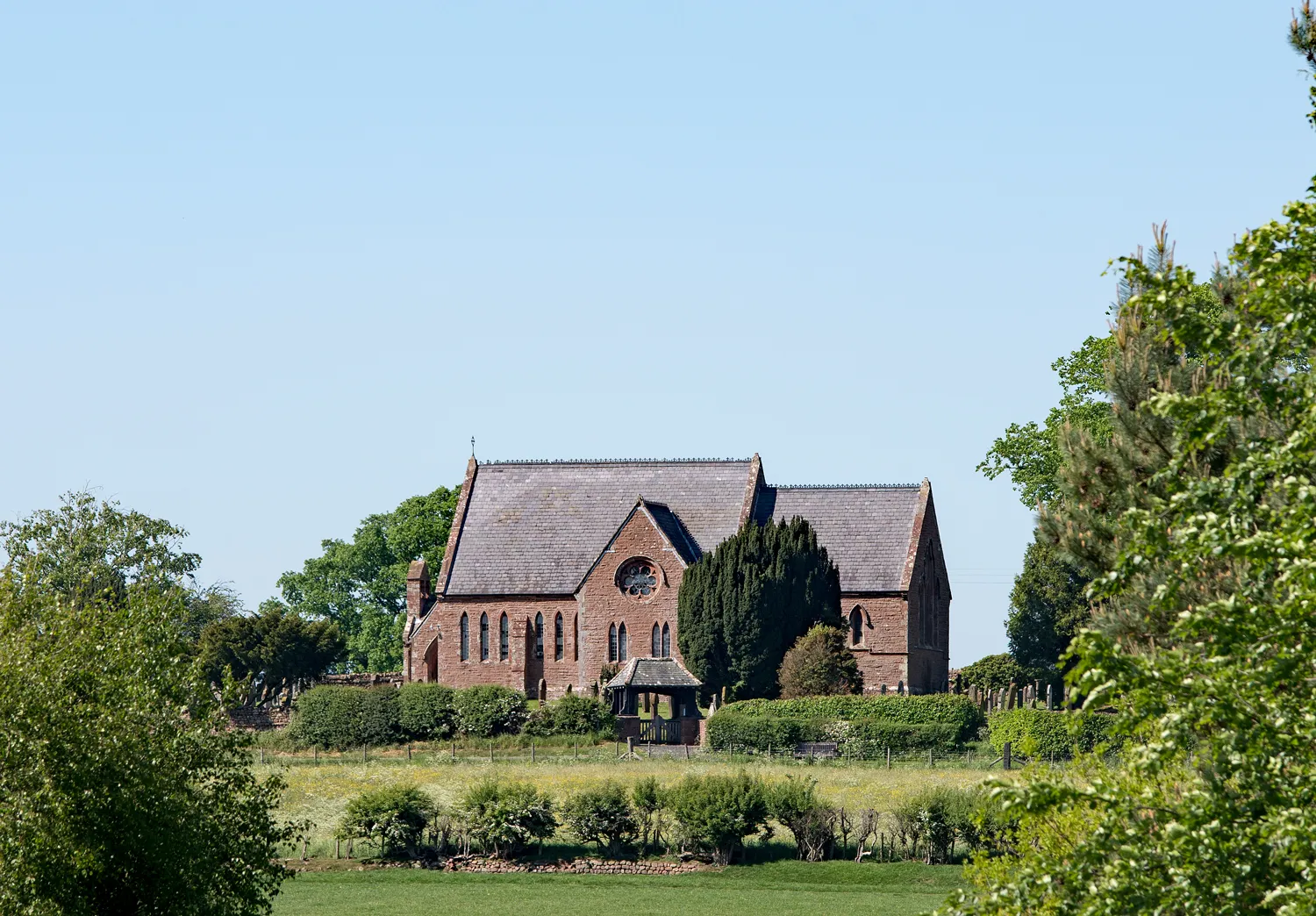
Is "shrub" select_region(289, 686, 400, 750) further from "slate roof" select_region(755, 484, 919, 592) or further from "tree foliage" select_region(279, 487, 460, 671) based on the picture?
"tree foliage" select_region(279, 487, 460, 671)

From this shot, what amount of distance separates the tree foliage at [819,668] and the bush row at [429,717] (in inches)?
278

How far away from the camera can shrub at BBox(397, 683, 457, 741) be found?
200 ft

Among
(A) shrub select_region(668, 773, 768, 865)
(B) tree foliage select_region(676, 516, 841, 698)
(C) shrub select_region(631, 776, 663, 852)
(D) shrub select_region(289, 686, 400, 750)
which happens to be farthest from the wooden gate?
(A) shrub select_region(668, 773, 768, 865)

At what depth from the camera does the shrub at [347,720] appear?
60781mm

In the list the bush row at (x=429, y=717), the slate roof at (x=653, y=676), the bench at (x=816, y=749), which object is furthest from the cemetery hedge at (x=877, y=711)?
the slate roof at (x=653, y=676)

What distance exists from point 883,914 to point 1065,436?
14.3 m

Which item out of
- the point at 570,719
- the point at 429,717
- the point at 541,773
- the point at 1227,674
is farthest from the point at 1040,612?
the point at 1227,674

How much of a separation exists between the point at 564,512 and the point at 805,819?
1472 inches

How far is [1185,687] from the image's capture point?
12.4 meters

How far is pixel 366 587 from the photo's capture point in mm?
116375

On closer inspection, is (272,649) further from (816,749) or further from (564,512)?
(816,749)

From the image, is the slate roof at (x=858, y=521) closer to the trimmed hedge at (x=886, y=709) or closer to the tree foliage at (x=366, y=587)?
the trimmed hedge at (x=886, y=709)

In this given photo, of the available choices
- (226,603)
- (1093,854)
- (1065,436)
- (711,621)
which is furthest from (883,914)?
(226,603)

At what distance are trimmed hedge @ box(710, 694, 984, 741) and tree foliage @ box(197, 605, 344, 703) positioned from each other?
26.2 m
